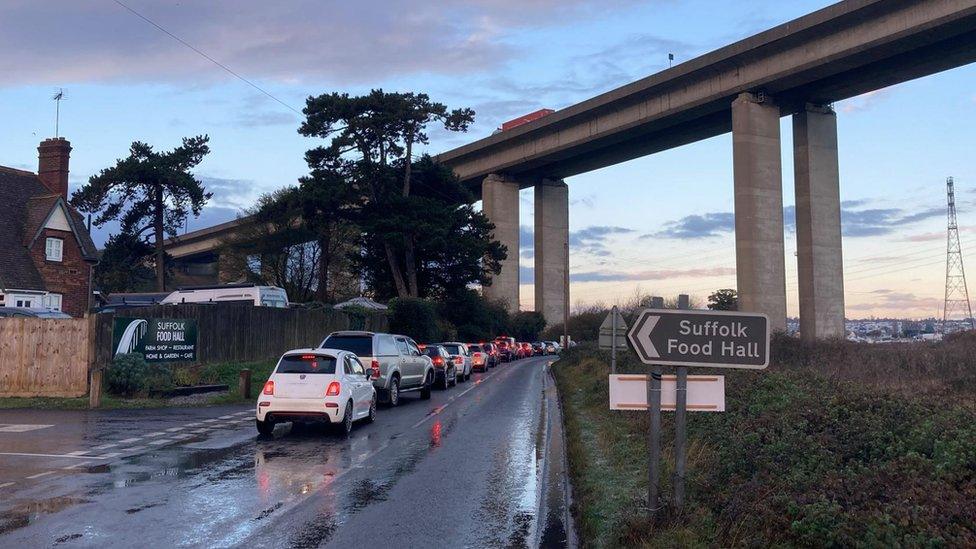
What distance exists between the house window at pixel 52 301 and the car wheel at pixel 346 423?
28398 mm

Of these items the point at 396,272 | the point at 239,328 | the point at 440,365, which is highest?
the point at 396,272

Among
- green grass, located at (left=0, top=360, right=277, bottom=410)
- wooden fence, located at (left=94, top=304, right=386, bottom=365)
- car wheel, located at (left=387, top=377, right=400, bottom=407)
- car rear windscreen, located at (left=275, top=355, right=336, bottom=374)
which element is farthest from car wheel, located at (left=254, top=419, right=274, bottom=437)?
wooden fence, located at (left=94, top=304, right=386, bottom=365)

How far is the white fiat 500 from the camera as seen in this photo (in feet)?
51.3

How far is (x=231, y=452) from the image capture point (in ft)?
44.4

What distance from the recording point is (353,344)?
2217 cm

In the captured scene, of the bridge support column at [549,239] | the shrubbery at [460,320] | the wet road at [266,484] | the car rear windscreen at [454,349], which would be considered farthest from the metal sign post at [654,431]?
the bridge support column at [549,239]

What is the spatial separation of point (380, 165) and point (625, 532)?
48.9m

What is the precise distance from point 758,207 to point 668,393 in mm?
45887

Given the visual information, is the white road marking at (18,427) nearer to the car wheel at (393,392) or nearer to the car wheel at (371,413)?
the car wheel at (371,413)

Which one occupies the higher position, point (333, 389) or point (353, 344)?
point (353, 344)

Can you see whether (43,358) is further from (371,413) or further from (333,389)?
(333,389)

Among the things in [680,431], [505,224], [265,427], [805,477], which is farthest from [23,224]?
[505,224]

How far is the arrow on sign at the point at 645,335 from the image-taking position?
7.19 meters

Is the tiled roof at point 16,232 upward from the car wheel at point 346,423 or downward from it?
upward
